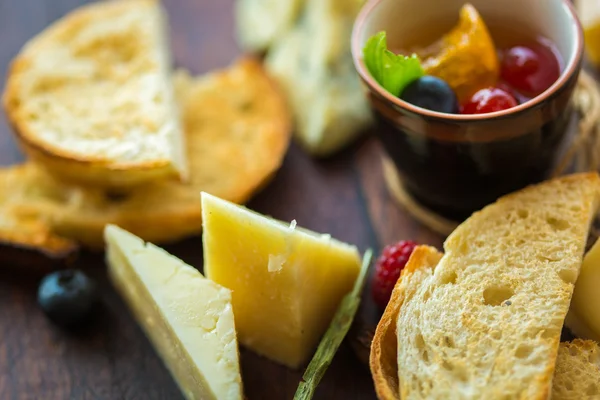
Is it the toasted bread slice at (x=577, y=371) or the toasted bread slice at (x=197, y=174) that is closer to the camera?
the toasted bread slice at (x=577, y=371)

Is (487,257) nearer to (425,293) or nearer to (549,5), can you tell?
(425,293)

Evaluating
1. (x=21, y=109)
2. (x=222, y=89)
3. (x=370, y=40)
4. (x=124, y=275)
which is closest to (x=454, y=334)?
(x=370, y=40)

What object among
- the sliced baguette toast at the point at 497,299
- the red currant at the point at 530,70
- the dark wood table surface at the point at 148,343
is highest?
the red currant at the point at 530,70

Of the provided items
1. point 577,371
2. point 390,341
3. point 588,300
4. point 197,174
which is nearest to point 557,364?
point 577,371

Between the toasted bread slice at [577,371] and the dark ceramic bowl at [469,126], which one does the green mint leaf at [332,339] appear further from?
the toasted bread slice at [577,371]

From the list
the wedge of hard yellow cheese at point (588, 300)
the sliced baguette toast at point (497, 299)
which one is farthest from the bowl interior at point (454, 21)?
the wedge of hard yellow cheese at point (588, 300)
